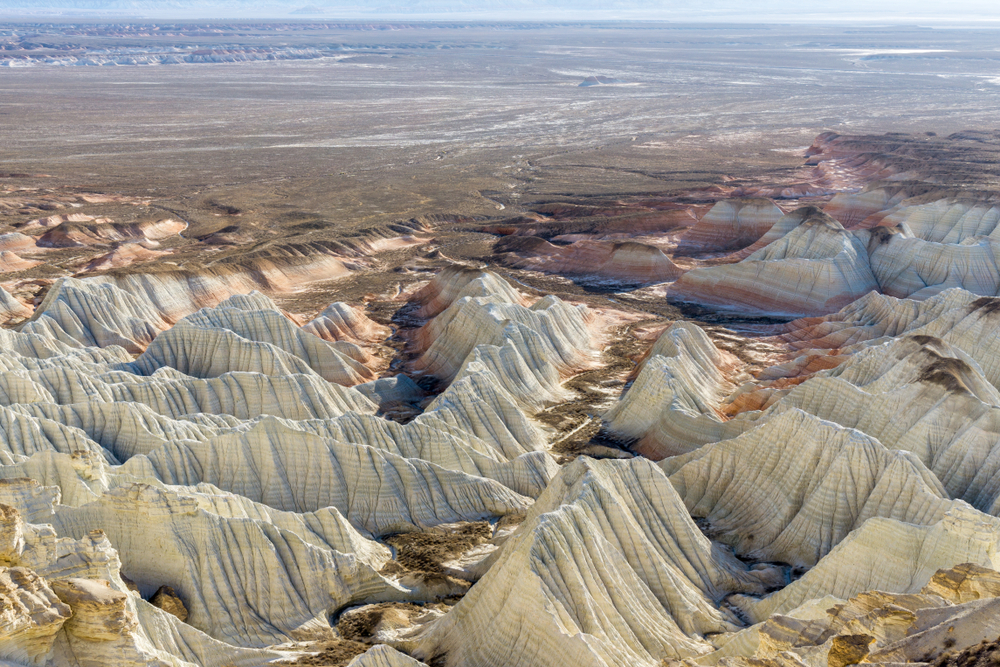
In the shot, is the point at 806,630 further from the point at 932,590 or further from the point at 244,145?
the point at 244,145

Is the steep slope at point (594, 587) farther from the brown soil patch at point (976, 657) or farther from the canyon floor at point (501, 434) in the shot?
the brown soil patch at point (976, 657)

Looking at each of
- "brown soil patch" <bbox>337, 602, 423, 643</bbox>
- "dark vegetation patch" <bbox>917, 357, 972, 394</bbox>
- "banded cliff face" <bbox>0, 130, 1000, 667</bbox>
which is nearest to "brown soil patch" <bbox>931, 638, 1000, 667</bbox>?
"banded cliff face" <bbox>0, 130, 1000, 667</bbox>

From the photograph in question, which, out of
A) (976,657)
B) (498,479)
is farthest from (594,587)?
(498,479)

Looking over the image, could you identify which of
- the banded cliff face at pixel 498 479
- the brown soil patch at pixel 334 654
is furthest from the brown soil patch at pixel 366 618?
the brown soil patch at pixel 334 654

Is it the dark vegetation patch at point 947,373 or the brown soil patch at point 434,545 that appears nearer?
the brown soil patch at point 434,545

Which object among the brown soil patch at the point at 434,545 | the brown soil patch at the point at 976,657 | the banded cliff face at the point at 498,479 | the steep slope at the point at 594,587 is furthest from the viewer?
the brown soil patch at the point at 434,545

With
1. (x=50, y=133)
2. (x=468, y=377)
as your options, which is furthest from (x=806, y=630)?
(x=50, y=133)

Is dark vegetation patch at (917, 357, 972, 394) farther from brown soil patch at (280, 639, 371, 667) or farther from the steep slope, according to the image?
brown soil patch at (280, 639, 371, 667)
